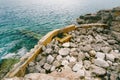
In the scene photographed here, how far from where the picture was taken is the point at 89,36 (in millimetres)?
11961

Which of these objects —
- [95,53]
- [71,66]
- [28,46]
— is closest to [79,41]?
[95,53]

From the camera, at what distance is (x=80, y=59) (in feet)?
30.2

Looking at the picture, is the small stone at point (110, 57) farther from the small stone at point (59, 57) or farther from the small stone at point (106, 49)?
the small stone at point (59, 57)

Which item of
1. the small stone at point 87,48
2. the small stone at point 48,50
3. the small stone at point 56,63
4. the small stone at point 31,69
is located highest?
the small stone at point 48,50

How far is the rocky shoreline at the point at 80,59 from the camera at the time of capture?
796cm

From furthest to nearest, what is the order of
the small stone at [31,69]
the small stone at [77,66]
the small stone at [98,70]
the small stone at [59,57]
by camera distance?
the small stone at [59,57] < the small stone at [31,69] < the small stone at [77,66] < the small stone at [98,70]

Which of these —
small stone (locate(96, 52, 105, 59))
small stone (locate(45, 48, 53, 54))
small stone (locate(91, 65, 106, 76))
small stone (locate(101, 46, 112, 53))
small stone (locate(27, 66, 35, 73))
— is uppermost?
small stone (locate(45, 48, 53, 54))

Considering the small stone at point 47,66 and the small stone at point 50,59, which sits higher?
the small stone at point 50,59

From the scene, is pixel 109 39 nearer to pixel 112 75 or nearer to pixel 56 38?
pixel 56 38

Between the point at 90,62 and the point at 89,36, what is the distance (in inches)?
128

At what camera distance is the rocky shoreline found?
26.1 feet

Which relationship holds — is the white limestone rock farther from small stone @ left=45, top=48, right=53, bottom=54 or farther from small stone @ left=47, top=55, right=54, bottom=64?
small stone @ left=45, top=48, right=53, bottom=54

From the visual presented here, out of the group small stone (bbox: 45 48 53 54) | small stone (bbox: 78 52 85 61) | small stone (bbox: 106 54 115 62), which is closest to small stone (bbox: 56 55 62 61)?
small stone (bbox: 45 48 53 54)

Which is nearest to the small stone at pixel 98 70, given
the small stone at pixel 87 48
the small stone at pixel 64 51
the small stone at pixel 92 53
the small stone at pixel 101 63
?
the small stone at pixel 101 63
